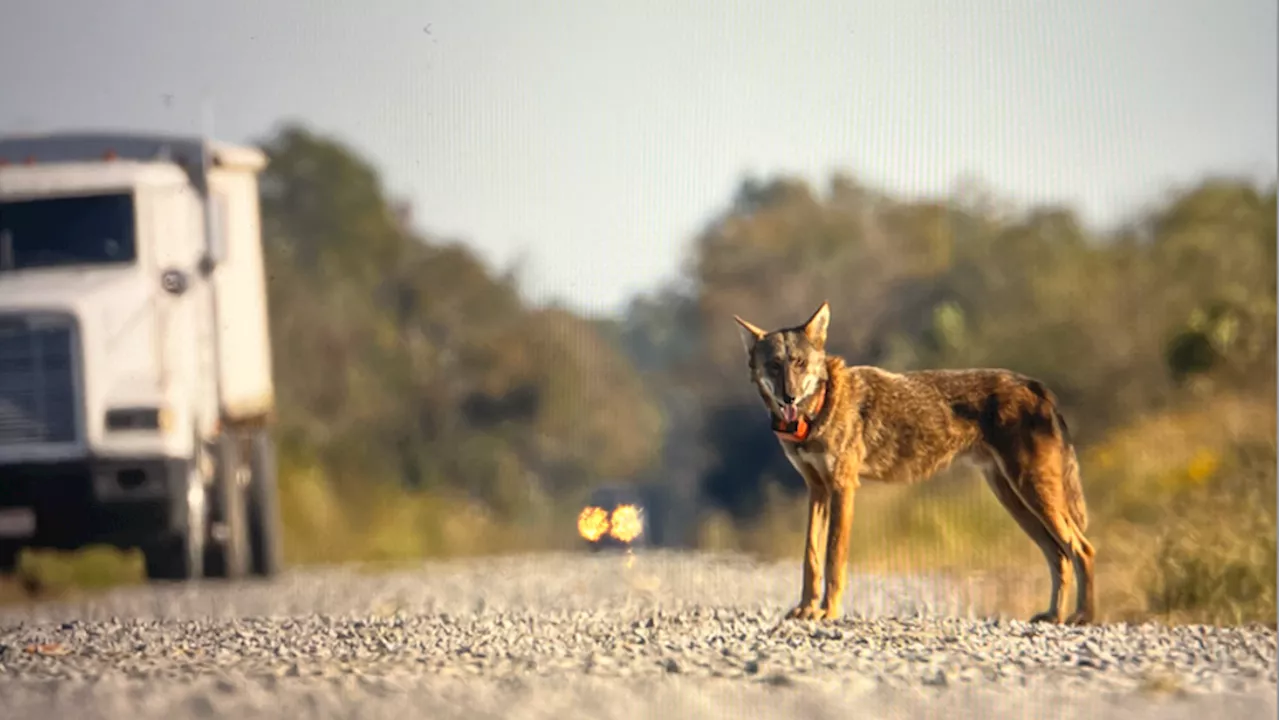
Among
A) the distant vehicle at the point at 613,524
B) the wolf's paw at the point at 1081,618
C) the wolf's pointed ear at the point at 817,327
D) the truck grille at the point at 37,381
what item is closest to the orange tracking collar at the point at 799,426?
the wolf's pointed ear at the point at 817,327

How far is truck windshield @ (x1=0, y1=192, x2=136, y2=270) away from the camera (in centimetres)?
1501

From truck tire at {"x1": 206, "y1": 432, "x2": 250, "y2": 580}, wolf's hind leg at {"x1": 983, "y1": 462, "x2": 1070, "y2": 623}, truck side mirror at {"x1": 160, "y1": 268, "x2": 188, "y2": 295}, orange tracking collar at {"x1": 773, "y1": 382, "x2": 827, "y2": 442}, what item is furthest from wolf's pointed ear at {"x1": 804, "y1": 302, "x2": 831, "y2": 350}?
Answer: truck tire at {"x1": 206, "y1": 432, "x2": 250, "y2": 580}

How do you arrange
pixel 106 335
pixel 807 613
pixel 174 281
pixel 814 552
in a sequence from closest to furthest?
1. pixel 807 613
2. pixel 814 552
3. pixel 106 335
4. pixel 174 281

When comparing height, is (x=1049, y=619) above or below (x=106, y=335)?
below

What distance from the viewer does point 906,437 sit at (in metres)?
10.2

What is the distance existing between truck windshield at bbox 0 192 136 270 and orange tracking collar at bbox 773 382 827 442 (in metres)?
7.06

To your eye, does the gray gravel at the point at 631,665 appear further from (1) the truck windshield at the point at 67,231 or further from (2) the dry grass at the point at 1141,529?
(1) the truck windshield at the point at 67,231

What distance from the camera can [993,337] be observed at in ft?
86.5

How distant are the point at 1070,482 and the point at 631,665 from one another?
329 centimetres

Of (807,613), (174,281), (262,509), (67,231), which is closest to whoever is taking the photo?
(807,613)

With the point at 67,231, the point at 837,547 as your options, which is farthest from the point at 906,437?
the point at 67,231

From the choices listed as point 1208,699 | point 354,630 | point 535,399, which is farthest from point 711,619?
point 535,399

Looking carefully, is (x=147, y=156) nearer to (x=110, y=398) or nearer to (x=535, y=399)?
(x=110, y=398)

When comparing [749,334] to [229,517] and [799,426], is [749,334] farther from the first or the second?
[229,517]
